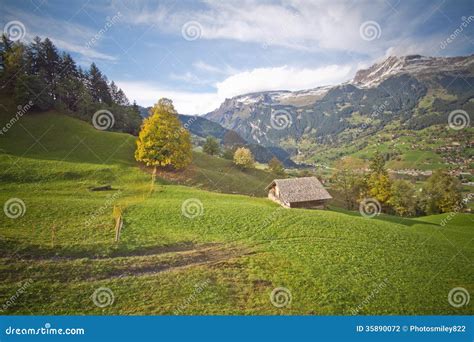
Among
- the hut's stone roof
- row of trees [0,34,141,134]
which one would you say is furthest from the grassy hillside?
row of trees [0,34,141,134]

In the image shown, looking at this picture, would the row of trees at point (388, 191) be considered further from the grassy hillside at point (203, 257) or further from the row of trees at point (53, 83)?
the row of trees at point (53, 83)

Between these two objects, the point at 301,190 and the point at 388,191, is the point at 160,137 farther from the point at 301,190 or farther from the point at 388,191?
the point at 388,191

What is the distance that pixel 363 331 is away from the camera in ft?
46.1

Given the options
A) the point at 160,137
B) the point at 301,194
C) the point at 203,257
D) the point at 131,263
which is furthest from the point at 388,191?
the point at 131,263

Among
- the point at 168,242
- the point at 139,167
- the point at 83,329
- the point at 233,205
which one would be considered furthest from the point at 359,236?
the point at 139,167

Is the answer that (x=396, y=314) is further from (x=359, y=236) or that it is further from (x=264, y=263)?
(x=359, y=236)

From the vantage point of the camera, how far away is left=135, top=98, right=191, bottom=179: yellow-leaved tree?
41344 mm

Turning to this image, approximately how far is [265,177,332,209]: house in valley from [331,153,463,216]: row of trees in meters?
20.1

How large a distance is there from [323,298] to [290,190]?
23.7m

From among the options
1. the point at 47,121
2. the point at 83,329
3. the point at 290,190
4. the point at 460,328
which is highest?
the point at 47,121

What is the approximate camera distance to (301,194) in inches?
1444

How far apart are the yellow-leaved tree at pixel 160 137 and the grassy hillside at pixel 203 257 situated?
10.2 m

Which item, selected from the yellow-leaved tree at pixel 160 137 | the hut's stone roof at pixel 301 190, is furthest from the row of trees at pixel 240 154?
the hut's stone roof at pixel 301 190

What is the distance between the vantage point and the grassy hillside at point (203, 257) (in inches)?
526
